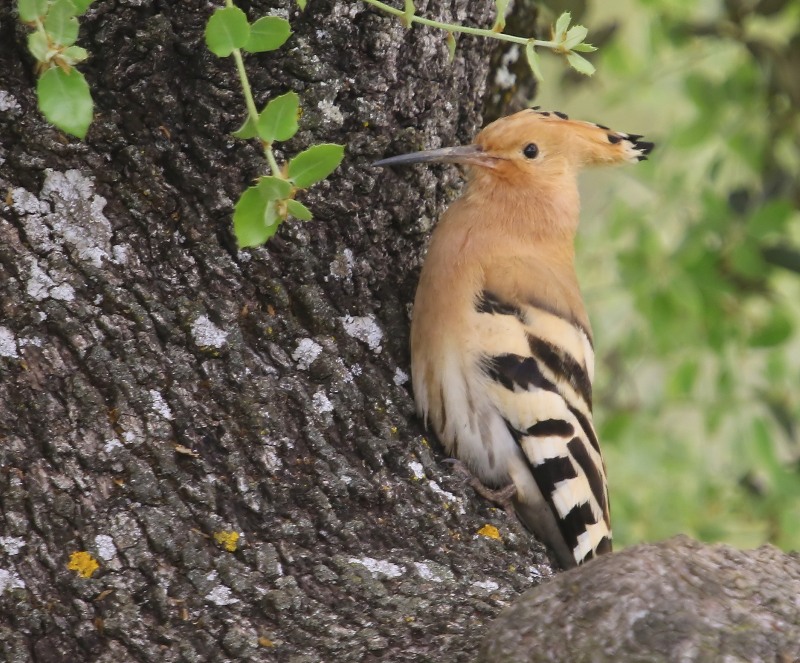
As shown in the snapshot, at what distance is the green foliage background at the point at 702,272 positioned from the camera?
9.42 ft

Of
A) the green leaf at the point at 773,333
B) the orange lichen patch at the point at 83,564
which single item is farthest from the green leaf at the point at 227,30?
the green leaf at the point at 773,333

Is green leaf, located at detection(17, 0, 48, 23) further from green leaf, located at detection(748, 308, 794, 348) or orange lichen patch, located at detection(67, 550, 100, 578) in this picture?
green leaf, located at detection(748, 308, 794, 348)

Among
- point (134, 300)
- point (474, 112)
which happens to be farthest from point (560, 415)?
point (134, 300)

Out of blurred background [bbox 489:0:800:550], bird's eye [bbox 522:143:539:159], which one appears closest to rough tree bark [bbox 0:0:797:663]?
bird's eye [bbox 522:143:539:159]

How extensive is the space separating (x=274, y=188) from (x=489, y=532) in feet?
2.55

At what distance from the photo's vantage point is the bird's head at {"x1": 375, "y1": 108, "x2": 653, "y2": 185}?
7.41 ft

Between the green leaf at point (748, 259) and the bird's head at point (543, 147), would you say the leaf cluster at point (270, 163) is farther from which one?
the green leaf at point (748, 259)

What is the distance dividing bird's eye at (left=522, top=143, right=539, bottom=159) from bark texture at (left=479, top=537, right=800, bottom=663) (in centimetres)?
116

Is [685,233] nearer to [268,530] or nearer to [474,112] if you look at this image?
[474,112]

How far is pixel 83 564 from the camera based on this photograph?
59.0 inches

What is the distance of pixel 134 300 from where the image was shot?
1604mm

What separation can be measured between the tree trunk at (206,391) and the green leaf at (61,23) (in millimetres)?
435

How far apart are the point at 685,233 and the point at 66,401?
198 centimetres

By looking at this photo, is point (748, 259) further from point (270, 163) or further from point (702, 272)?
point (270, 163)
